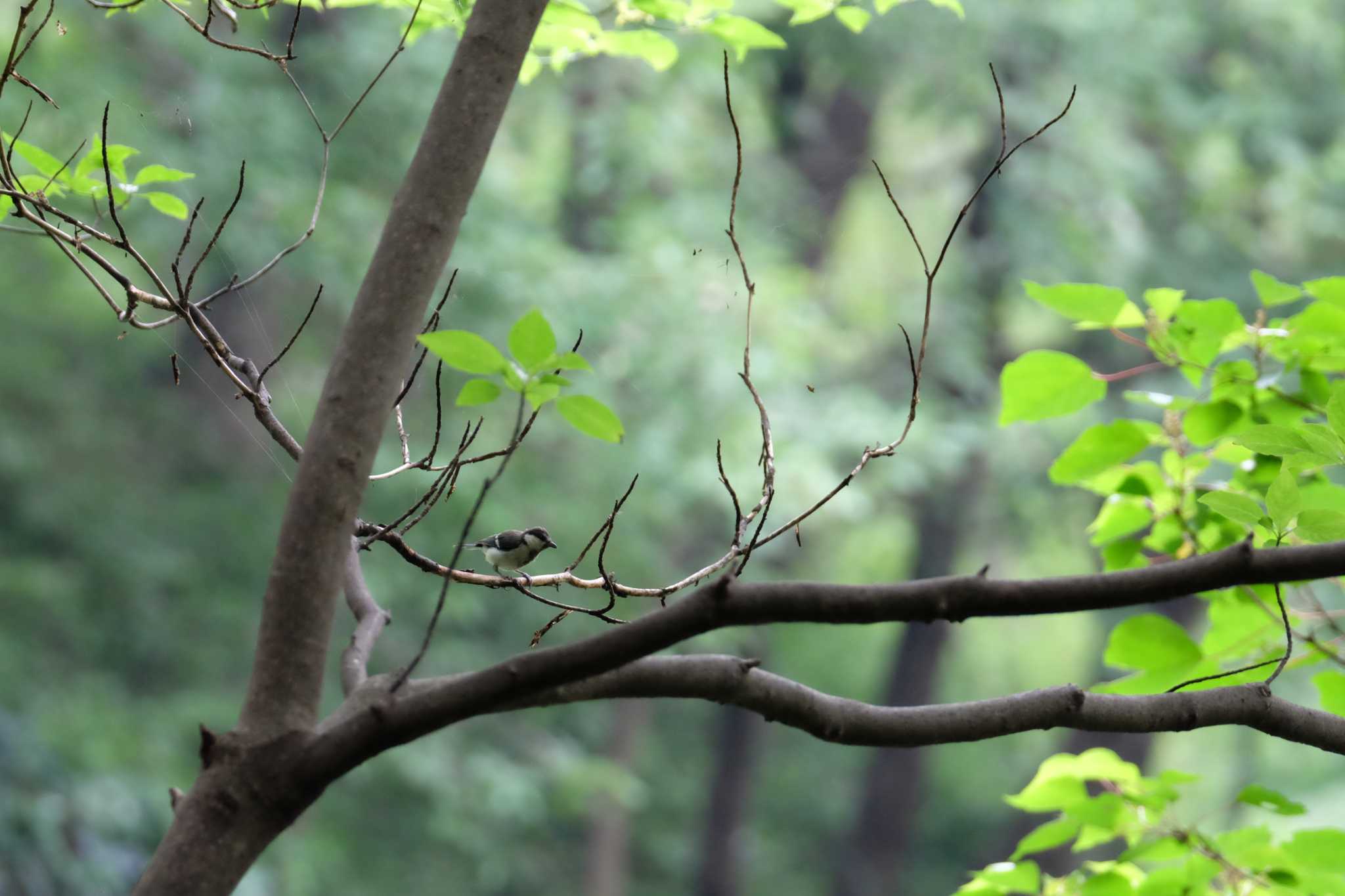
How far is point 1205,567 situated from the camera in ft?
2.14

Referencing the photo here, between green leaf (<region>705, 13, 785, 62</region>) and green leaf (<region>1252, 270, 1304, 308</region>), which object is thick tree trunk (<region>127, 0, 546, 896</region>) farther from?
green leaf (<region>1252, 270, 1304, 308</region>)

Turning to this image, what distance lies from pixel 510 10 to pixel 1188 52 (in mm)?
6948

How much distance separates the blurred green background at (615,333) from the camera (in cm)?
478

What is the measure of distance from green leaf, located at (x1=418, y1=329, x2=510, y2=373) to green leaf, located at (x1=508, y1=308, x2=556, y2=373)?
0.04ft

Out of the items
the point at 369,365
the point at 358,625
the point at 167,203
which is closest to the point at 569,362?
the point at 369,365

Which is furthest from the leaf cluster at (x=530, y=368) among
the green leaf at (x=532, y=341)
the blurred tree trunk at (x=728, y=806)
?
the blurred tree trunk at (x=728, y=806)

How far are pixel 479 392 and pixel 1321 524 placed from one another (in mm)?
652

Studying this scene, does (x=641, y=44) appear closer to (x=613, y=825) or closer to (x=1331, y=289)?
(x=1331, y=289)

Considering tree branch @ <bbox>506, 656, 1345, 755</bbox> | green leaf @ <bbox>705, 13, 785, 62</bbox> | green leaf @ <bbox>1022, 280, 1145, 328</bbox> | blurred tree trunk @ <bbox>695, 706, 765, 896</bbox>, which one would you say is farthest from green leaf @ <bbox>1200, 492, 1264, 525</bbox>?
blurred tree trunk @ <bbox>695, 706, 765, 896</bbox>

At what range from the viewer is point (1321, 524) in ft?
2.79

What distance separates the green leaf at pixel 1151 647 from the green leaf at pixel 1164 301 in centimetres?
36

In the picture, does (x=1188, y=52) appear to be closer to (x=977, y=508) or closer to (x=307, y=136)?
(x=977, y=508)

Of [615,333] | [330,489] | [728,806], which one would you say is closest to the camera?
[330,489]

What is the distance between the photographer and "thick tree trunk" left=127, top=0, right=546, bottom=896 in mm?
692
